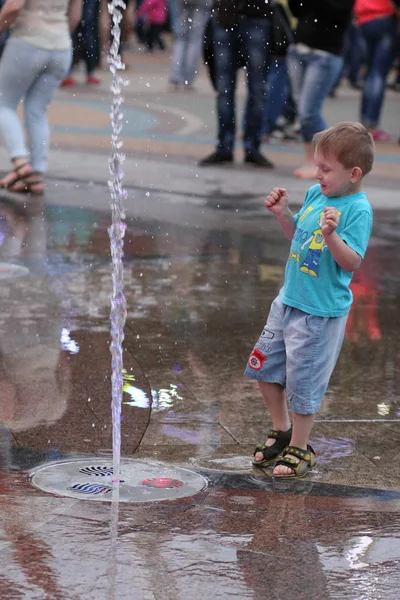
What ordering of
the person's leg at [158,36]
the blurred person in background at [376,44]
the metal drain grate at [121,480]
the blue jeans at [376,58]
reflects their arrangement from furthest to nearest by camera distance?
the person's leg at [158,36]
the blue jeans at [376,58]
the blurred person in background at [376,44]
the metal drain grate at [121,480]

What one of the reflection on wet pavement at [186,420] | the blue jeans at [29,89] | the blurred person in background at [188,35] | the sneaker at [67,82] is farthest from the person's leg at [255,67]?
the sneaker at [67,82]

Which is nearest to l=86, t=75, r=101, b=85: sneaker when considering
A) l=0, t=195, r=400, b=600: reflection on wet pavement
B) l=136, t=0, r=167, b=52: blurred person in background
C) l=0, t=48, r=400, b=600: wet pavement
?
l=136, t=0, r=167, b=52: blurred person in background

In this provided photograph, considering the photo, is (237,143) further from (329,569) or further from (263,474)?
(329,569)

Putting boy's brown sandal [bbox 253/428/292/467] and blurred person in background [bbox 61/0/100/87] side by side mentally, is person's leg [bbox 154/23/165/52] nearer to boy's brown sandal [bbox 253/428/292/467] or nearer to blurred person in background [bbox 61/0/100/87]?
blurred person in background [bbox 61/0/100/87]

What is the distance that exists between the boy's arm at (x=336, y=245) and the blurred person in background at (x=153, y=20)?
66.6 feet

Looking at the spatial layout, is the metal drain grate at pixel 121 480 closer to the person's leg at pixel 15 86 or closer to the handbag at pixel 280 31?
the person's leg at pixel 15 86

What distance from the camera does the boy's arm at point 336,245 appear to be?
4012mm

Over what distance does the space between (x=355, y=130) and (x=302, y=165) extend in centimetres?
717

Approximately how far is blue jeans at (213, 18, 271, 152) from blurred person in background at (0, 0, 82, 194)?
6.20 ft

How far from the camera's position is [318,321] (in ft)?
14.1

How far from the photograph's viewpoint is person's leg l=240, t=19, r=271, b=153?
36.3ft

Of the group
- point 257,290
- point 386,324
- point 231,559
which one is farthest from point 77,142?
point 231,559

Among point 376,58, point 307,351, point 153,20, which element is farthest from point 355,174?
point 153,20

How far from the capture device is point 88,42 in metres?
19.8
